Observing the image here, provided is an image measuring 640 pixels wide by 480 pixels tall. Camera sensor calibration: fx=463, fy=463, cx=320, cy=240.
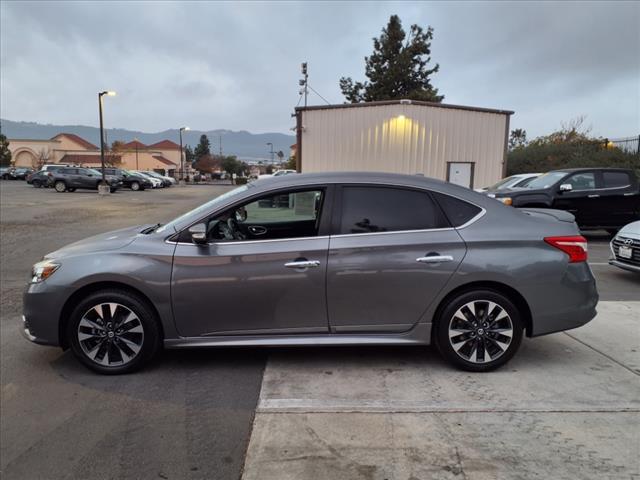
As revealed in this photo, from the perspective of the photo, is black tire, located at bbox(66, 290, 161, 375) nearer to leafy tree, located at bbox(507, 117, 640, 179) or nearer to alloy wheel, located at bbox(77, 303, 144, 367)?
alloy wheel, located at bbox(77, 303, 144, 367)

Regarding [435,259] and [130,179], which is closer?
[435,259]

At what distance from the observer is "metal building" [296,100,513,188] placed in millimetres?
17656

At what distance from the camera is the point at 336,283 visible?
358 centimetres

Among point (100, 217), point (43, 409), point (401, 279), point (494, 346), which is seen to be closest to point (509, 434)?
point (494, 346)

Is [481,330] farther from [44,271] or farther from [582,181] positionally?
[582,181]

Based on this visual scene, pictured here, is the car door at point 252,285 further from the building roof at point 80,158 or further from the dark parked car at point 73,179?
the building roof at point 80,158

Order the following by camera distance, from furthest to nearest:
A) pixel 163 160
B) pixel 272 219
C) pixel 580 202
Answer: pixel 163 160 < pixel 580 202 < pixel 272 219

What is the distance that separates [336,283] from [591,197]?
9657 mm

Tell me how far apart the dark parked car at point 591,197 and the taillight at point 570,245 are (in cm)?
741

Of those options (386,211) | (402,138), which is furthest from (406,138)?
(386,211)

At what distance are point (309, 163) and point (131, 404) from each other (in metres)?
15.6

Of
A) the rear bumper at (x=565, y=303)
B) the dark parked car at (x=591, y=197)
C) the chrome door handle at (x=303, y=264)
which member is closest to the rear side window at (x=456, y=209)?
the rear bumper at (x=565, y=303)

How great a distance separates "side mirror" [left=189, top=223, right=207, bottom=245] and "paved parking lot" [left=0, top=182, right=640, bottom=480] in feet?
3.57

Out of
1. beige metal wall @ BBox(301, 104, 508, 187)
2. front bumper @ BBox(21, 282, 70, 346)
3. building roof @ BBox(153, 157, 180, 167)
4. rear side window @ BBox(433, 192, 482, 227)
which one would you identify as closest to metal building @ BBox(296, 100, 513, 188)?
beige metal wall @ BBox(301, 104, 508, 187)
